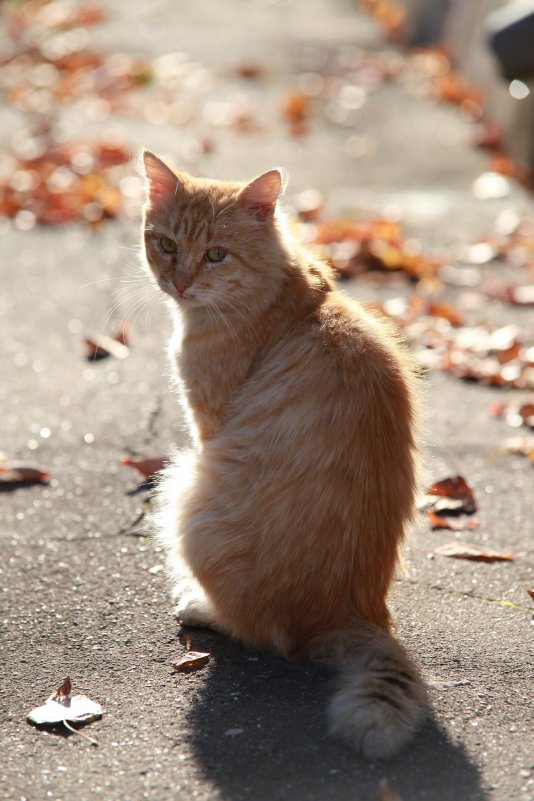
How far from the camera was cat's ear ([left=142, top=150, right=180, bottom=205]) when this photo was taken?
3.95 m

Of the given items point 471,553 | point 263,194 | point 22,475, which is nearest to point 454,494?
point 471,553

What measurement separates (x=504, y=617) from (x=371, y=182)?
5869 millimetres

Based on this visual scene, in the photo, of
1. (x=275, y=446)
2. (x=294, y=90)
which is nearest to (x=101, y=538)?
(x=275, y=446)

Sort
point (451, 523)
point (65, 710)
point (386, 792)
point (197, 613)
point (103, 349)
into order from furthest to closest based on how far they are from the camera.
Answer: point (103, 349)
point (451, 523)
point (197, 613)
point (65, 710)
point (386, 792)

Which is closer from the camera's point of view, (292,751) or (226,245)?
(292,751)

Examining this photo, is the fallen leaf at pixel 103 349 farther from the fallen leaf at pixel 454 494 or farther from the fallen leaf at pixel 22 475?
the fallen leaf at pixel 454 494

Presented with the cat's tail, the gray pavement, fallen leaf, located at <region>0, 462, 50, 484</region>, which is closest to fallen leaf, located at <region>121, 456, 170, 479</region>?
the gray pavement

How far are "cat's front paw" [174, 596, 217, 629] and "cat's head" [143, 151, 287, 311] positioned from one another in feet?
3.55

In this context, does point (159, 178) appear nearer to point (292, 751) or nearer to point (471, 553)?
point (471, 553)

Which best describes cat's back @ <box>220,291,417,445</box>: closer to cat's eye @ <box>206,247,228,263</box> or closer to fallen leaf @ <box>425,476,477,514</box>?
cat's eye @ <box>206,247,228,263</box>

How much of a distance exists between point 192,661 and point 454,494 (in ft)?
5.38

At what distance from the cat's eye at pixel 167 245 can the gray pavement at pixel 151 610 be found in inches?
42.6

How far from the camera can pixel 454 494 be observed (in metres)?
4.44

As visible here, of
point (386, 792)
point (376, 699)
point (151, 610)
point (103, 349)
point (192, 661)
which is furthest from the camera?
point (103, 349)
